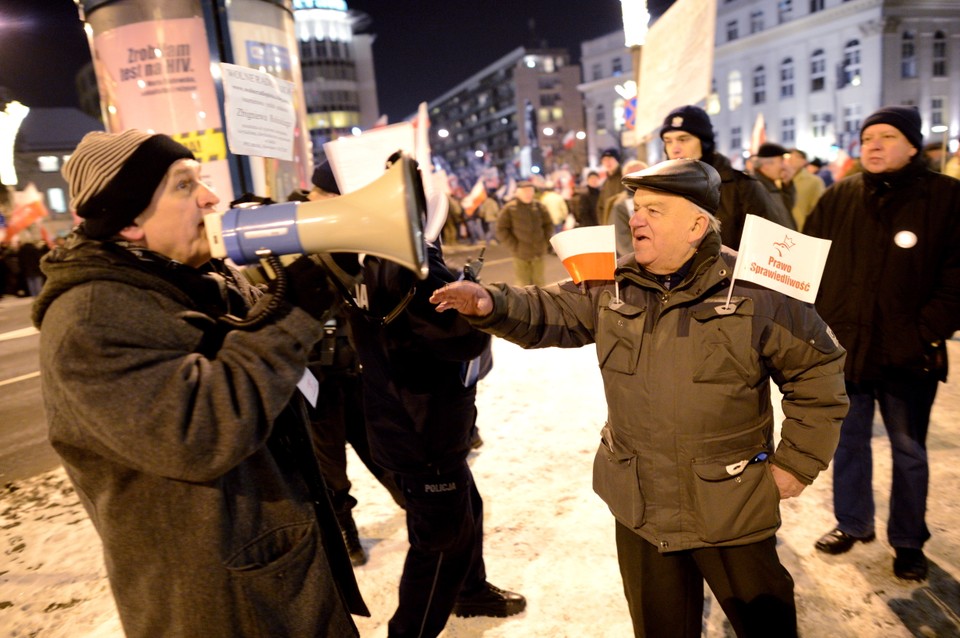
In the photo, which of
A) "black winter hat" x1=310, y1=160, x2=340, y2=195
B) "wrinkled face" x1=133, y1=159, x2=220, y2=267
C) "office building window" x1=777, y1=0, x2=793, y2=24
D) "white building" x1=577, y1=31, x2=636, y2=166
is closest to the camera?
"wrinkled face" x1=133, y1=159, x2=220, y2=267

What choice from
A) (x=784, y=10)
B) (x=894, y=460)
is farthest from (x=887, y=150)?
(x=784, y=10)

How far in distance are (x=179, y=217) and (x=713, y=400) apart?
5.29 feet

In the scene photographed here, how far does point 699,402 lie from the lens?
1926mm

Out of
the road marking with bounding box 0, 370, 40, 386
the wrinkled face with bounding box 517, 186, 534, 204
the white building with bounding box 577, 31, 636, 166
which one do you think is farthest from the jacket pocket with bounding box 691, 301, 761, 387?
the white building with bounding box 577, 31, 636, 166

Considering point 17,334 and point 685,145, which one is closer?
point 685,145

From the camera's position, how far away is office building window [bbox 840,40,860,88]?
1826 inches

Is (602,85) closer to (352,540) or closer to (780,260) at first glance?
(352,540)

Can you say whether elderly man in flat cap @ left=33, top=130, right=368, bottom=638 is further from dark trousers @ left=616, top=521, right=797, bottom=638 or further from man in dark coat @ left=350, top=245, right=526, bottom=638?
dark trousers @ left=616, top=521, right=797, bottom=638

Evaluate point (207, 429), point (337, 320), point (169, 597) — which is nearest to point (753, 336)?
point (207, 429)

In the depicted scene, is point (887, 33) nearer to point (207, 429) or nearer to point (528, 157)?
point (528, 157)

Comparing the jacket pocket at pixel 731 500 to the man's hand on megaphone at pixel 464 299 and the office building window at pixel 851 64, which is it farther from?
the office building window at pixel 851 64

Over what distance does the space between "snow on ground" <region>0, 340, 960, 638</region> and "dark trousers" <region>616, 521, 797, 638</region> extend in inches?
27.3

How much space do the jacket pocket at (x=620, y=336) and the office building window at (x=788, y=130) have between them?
57.6 m

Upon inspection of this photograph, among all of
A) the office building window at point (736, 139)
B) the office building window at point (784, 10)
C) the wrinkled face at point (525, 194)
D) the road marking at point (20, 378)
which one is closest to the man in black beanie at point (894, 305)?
the wrinkled face at point (525, 194)
